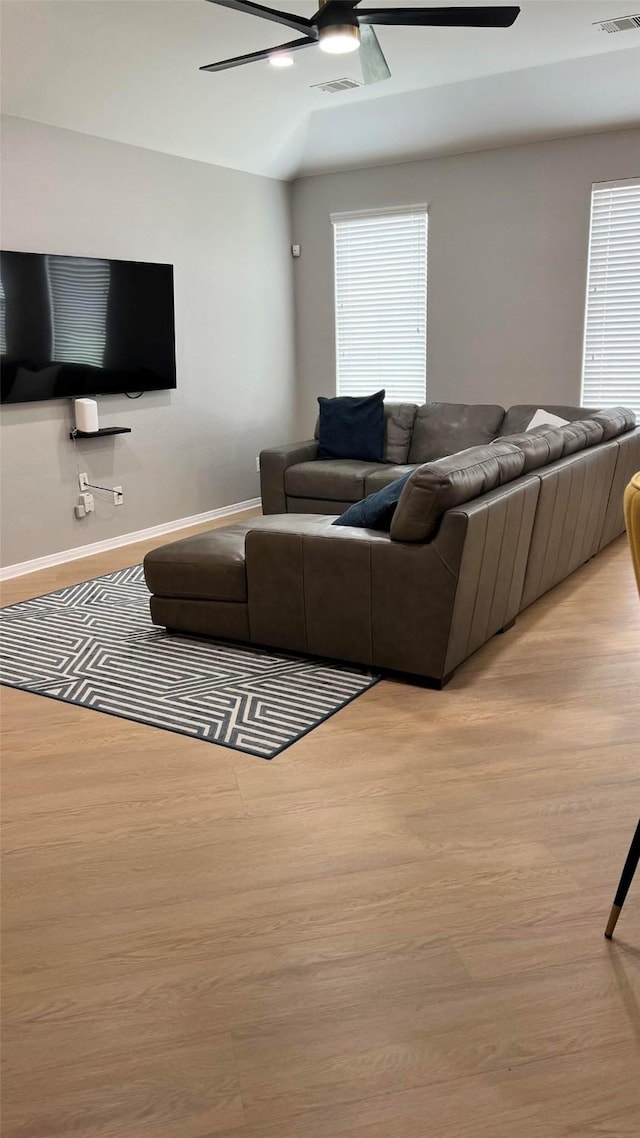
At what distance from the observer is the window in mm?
7000

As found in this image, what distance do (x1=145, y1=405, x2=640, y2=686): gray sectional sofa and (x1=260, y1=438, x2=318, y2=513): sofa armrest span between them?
6.57 ft

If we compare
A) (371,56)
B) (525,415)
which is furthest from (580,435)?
(371,56)

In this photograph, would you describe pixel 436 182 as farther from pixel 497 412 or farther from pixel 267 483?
pixel 267 483

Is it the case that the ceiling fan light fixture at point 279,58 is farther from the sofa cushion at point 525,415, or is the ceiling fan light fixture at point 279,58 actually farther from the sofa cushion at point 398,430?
the sofa cushion at point 525,415

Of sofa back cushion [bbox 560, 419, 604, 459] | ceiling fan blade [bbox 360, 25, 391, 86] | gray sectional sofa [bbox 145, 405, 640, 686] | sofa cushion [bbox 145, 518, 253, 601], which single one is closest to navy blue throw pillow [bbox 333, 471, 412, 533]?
gray sectional sofa [bbox 145, 405, 640, 686]

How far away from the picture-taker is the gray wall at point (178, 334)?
5.08 m

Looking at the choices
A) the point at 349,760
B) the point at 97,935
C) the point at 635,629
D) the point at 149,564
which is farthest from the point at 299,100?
the point at 97,935

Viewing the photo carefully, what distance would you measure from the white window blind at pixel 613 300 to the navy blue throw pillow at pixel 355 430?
1539mm

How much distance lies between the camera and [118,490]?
5840 mm

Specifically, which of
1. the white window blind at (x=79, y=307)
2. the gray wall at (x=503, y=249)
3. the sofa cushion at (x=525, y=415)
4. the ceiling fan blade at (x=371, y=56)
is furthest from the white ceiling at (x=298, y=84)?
the sofa cushion at (x=525, y=415)

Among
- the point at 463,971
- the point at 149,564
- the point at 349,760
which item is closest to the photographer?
the point at 463,971

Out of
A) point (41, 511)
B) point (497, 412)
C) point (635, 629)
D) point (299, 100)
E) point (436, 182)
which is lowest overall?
point (635, 629)

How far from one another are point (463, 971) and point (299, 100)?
231 inches

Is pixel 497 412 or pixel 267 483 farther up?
pixel 497 412
